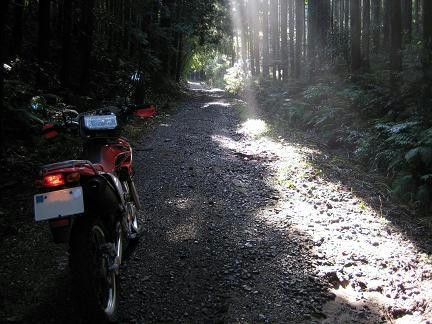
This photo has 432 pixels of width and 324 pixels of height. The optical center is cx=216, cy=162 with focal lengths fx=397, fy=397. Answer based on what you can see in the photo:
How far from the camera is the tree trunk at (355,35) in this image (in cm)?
1451

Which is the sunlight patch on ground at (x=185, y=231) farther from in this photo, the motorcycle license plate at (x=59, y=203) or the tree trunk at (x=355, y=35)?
the tree trunk at (x=355, y=35)

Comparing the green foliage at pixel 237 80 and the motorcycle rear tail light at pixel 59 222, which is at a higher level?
the green foliage at pixel 237 80

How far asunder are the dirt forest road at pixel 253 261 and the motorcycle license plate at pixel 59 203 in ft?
3.28

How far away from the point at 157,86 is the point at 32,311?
70.2 feet

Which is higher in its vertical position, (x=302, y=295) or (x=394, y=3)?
(x=394, y=3)

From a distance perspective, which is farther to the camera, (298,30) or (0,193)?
(298,30)

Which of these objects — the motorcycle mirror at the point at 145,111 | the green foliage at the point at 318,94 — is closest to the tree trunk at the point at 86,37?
the green foliage at the point at 318,94

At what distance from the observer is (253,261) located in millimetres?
4578

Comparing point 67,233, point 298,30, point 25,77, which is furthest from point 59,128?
point 298,30

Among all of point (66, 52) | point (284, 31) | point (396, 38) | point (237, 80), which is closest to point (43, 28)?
point (66, 52)

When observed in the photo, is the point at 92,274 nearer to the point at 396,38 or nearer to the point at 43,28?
the point at 43,28

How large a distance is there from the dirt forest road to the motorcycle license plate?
1000mm

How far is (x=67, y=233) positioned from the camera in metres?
3.19

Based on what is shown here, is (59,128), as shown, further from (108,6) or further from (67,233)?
(108,6)
